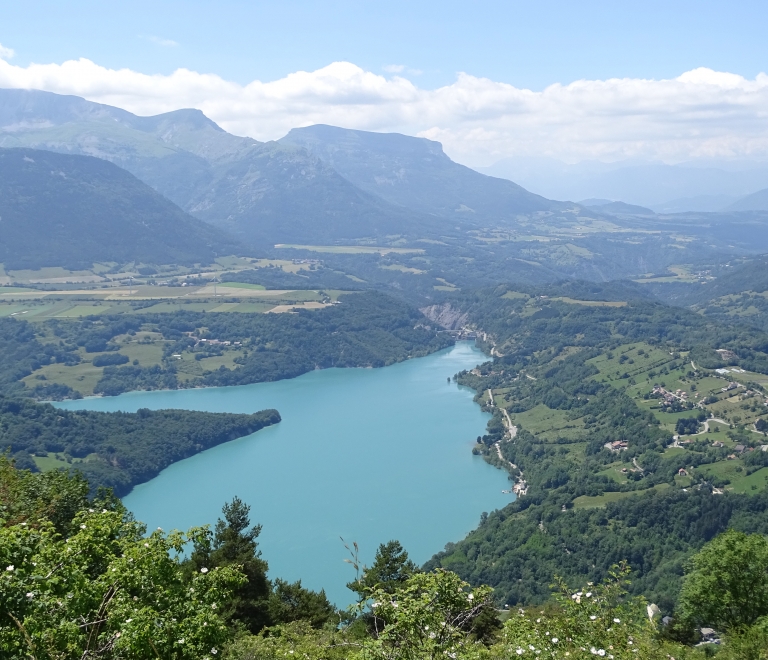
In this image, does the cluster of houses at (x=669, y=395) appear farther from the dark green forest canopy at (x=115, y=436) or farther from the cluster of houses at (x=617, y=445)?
the dark green forest canopy at (x=115, y=436)

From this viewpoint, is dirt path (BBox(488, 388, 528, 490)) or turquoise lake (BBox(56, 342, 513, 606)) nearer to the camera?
turquoise lake (BBox(56, 342, 513, 606))

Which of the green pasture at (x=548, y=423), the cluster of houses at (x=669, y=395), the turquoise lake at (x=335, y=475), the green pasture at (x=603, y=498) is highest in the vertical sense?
the cluster of houses at (x=669, y=395)

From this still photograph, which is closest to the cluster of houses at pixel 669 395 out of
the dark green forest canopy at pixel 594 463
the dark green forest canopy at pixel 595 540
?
the dark green forest canopy at pixel 594 463

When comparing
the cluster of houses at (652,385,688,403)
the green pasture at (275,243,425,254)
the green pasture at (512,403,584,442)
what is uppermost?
the green pasture at (275,243,425,254)

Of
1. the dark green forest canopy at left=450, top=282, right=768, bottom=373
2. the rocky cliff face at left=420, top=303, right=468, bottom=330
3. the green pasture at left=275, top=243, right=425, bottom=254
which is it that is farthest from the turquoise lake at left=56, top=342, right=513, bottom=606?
the green pasture at left=275, top=243, right=425, bottom=254

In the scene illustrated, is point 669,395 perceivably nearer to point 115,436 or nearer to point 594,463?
point 594,463

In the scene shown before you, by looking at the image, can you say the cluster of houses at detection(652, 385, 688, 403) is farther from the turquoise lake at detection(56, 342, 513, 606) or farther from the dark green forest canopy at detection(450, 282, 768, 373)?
the turquoise lake at detection(56, 342, 513, 606)

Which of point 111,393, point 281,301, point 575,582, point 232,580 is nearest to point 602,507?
point 575,582
